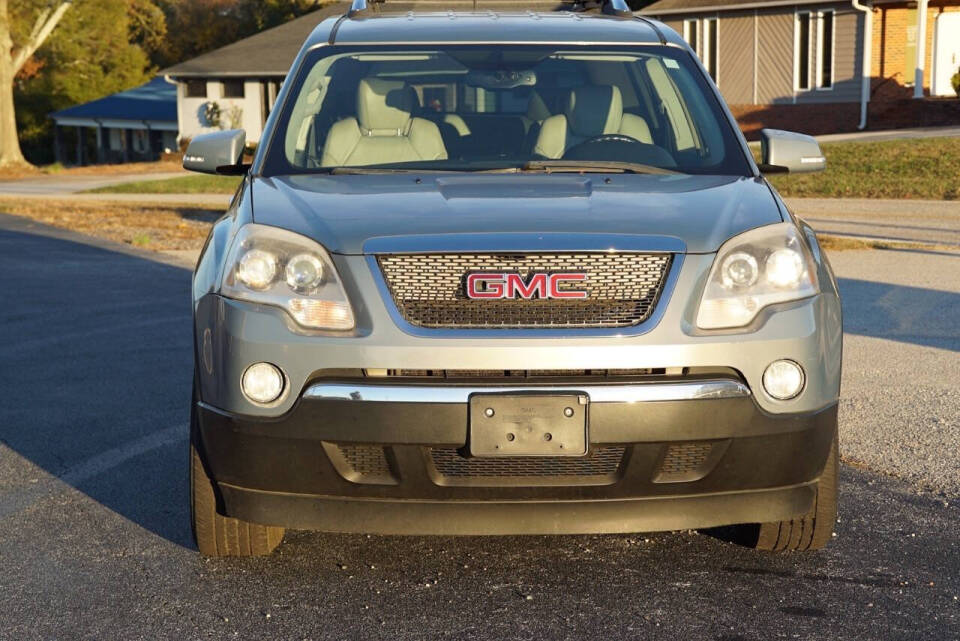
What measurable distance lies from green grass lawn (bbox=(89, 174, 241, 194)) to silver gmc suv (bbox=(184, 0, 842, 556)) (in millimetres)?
25706

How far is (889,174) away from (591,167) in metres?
19.8

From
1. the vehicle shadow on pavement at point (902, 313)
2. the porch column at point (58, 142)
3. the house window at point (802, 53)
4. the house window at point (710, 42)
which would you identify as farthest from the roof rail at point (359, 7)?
the porch column at point (58, 142)

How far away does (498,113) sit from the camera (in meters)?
5.46

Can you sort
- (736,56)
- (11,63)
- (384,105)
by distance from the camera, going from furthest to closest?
(11,63)
(736,56)
(384,105)

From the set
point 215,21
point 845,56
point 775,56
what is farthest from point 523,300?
point 215,21

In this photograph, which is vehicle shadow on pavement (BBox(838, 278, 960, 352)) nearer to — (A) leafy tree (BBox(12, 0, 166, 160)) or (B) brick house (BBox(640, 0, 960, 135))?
(B) brick house (BBox(640, 0, 960, 135))

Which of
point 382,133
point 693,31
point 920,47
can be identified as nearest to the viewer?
point 382,133

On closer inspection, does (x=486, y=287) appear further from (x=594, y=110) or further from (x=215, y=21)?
(x=215, y=21)

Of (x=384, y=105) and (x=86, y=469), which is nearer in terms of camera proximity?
(x=384, y=105)

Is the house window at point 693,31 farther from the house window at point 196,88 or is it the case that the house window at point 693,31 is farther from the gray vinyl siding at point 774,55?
the house window at point 196,88

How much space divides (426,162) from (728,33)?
3723cm

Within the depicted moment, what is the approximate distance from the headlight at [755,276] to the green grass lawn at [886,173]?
56.3 ft

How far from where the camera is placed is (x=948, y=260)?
1345 centimetres

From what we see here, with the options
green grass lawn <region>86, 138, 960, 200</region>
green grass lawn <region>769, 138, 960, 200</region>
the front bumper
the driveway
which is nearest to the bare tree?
the driveway
